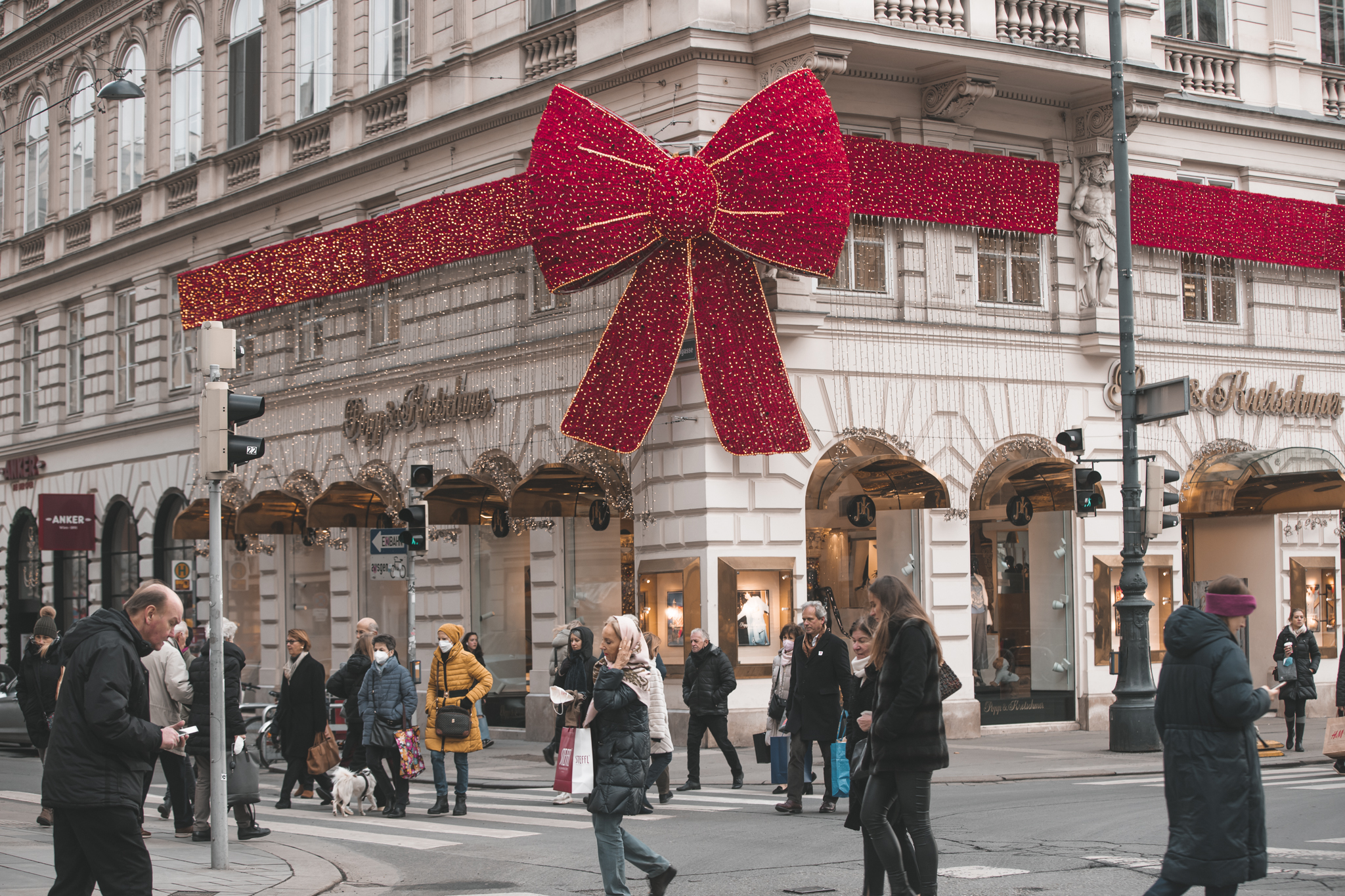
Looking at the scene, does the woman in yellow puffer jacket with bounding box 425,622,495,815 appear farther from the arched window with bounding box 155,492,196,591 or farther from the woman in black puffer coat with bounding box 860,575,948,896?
the arched window with bounding box 155,492,196,591

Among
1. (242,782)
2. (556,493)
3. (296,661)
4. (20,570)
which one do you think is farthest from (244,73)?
(242,782)

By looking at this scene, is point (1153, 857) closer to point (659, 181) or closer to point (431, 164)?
point (659, 181)

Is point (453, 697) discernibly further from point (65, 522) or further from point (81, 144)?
point (81, 144)

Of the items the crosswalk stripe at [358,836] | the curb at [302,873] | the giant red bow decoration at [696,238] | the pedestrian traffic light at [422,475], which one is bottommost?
the crosswalk stripe at [358,836]

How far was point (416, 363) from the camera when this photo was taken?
1044 inches

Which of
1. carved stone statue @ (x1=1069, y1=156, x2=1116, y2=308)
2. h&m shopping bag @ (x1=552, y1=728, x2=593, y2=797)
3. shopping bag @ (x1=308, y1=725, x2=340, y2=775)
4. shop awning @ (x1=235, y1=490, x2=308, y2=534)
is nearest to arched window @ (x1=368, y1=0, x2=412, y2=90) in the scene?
shop awning @ (x1=235, y1=490, x2=308, y2=534)

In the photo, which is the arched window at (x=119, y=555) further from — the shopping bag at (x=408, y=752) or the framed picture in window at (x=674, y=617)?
the shopping bag at (x=408, y=752)

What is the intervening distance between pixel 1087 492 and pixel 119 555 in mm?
22453

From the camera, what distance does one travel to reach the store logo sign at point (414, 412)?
25.2 meters

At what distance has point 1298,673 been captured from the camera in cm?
2058

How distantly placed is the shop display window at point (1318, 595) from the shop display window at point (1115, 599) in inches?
104

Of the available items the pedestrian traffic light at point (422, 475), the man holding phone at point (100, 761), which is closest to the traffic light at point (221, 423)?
the man holding phone at point (100, 761)

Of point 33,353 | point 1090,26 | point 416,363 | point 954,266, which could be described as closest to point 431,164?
point 416,363

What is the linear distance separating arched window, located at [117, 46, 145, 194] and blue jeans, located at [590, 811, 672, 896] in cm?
2736
